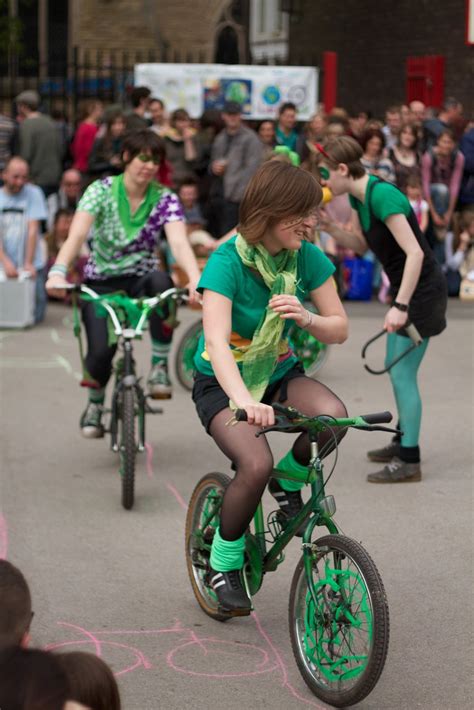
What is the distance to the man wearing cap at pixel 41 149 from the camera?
1562 centimetres

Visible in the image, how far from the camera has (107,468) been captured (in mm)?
7805

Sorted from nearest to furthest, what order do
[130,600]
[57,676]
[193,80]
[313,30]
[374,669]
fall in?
[57,676], [374,669], [130,600], [193,80], [313,30]

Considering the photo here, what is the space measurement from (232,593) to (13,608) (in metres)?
2.00

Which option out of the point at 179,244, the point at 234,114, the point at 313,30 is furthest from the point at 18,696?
the point at 313,30

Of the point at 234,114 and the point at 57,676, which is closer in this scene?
the point at 57,676

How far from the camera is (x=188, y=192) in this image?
1520cm

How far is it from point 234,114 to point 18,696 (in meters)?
12.8

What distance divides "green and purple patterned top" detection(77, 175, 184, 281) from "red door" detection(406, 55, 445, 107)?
14579 mm

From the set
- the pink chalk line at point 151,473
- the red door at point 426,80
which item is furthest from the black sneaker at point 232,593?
the red door at point 426,80

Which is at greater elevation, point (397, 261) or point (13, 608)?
point (397, 261)

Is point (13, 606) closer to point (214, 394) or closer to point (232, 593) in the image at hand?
point (232, 593)

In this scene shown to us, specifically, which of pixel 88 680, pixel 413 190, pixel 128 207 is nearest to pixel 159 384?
pixel 128 207

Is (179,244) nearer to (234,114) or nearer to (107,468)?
(107,468)

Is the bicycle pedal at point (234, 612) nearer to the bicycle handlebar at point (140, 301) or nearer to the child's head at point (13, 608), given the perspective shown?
the child's head at point (13, 608)
